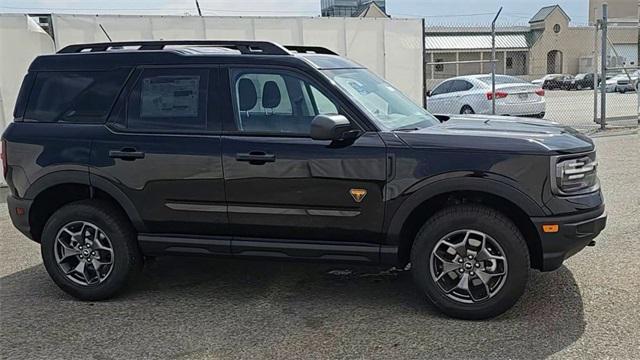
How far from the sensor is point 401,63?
40.7ft

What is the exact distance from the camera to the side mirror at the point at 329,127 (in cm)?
396

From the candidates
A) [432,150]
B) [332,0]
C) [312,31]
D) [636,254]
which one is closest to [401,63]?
[312,31]

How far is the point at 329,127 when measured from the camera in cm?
396

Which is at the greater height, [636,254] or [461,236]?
[461,236]

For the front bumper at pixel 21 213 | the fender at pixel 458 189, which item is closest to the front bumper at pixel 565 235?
the fender at pixel 458 189

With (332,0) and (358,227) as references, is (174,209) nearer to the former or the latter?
(358,227)

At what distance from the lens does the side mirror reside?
13.0 ft

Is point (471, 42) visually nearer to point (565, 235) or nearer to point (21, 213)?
point (565, 235)

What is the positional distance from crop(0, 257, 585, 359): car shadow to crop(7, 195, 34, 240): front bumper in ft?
1.85

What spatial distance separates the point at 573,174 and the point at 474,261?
2.88ft

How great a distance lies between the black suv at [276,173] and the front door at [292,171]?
0.03ft

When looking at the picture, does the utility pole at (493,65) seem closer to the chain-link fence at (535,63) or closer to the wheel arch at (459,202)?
the chain-link fence at (535,63)

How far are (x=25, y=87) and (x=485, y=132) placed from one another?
3.66 meters

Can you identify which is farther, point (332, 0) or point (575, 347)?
point (332, 0)
